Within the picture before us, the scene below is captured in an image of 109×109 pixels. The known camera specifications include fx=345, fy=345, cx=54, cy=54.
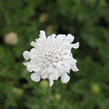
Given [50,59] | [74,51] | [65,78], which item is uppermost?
[74,51]

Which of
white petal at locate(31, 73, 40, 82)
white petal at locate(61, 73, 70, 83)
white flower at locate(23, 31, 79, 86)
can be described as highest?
white flower at locate(23, 31, 79, 86)

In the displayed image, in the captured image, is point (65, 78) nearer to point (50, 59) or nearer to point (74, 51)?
point (50, 59)

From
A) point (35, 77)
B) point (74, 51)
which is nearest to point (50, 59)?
point (35, 77)

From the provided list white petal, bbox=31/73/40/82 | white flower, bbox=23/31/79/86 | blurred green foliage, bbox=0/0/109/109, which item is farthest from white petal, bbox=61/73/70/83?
blurred green foliage, bbox=0/0/109/109

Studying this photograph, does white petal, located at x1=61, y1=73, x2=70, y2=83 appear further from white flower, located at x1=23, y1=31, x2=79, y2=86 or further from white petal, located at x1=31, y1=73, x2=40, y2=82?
white petal, located at x1=31, y1=73, x2=40, y2=82

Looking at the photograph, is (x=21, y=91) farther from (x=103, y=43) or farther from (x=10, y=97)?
(x=103, y=43)

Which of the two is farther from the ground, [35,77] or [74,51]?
[74,51]

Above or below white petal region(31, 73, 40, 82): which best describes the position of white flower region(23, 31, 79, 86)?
above

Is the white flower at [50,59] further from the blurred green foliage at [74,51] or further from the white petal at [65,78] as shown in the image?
the blurred green foliage at [74,51]
